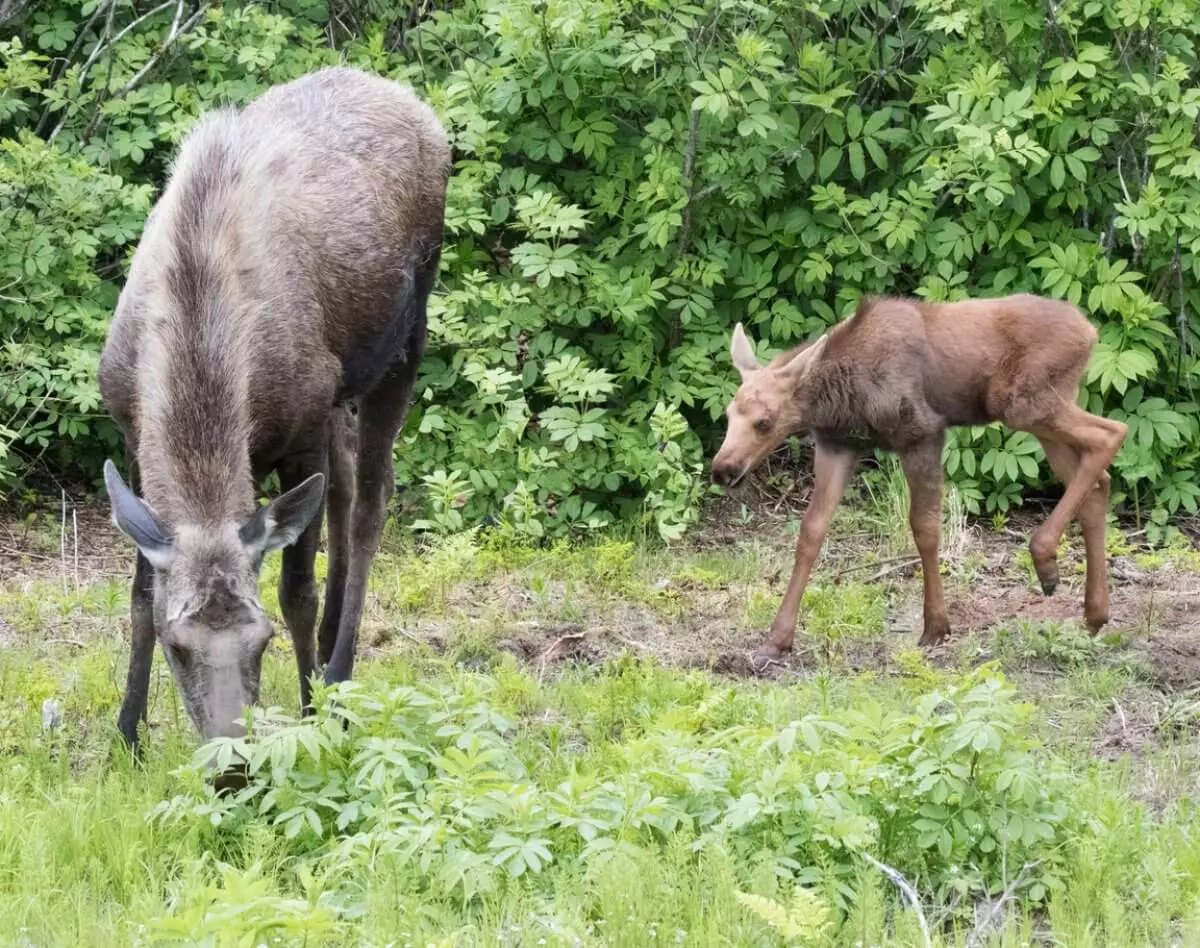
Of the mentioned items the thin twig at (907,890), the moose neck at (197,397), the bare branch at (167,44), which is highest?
the bare branch at (167,44)

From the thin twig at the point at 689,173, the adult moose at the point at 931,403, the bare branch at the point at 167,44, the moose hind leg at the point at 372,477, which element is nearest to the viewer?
the moose hind leg at the point at 372,477

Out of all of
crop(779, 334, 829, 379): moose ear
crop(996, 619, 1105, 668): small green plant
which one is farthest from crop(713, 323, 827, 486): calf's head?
crop(996, 619, 1105, 668): small green plant

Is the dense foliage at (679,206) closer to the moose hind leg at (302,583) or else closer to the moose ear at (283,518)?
the moose hind leg at (302,583)

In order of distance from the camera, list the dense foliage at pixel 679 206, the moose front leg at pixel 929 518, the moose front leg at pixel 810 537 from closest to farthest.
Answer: the moose front leg at pixel 810 537 < the moose front leg at pixel 929 518 < the dense foliage at pixel 679 206

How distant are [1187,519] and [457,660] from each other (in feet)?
16.1

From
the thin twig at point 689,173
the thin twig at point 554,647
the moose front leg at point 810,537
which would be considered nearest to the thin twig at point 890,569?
the moose front leg at point 810,537

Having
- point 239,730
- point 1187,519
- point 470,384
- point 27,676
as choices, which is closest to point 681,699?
point 239,730

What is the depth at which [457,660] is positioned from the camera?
314 inches

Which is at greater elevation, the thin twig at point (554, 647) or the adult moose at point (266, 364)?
the adult moose at point (266, 364)

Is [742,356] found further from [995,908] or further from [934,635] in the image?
[995,908]

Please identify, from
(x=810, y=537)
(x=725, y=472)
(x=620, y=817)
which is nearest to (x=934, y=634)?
(x=810, y=537)

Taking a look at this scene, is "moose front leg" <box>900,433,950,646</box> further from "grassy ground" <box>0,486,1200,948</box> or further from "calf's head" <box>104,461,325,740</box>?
"calf's head" <box>104,461,325,740</box>

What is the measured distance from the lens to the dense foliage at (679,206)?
969 centimetres

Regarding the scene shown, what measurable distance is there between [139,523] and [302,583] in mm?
1332
